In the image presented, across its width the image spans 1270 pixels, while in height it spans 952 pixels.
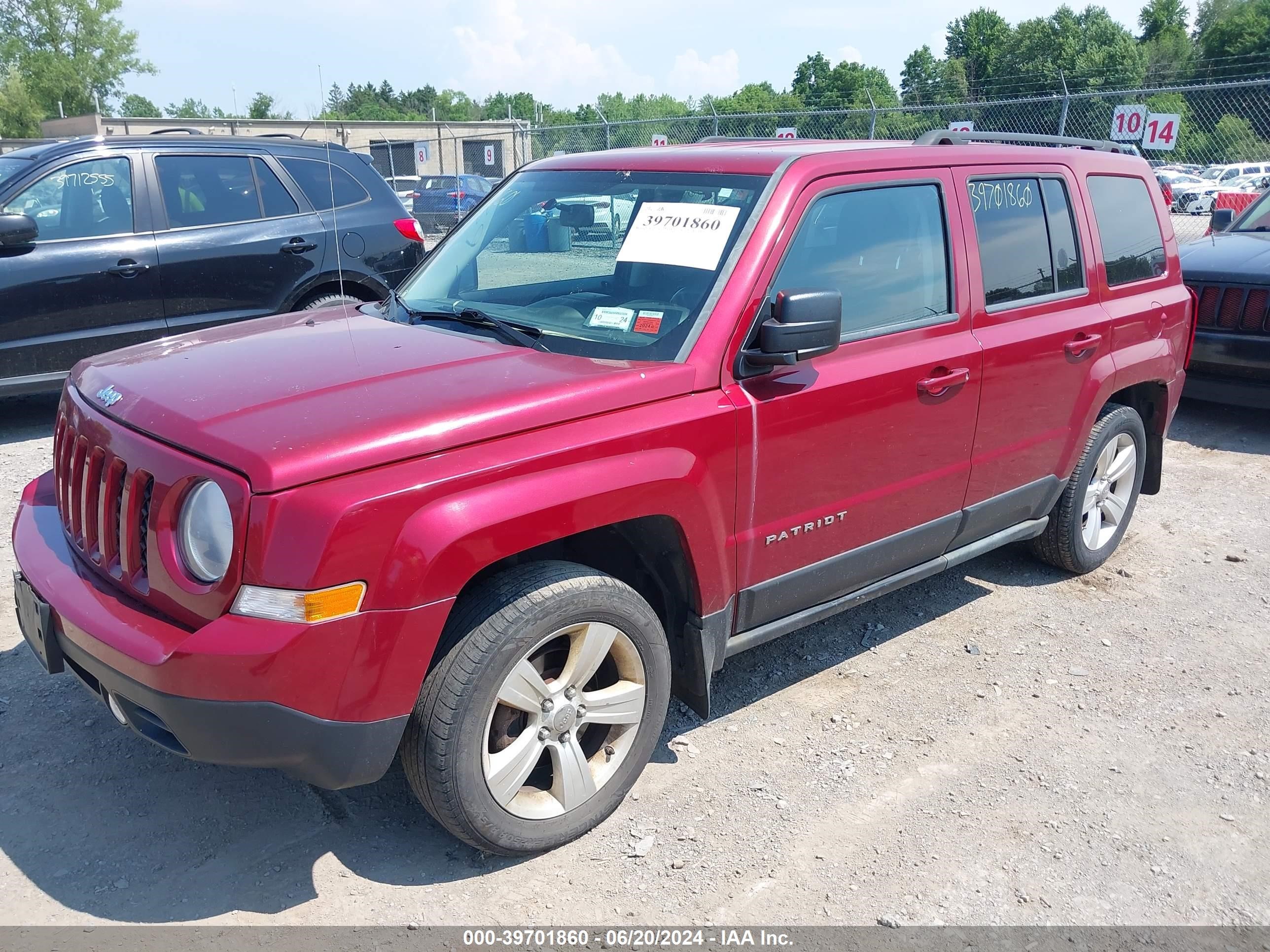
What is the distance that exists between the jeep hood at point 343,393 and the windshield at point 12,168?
4285mm

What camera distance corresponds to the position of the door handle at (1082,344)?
4.27 meters

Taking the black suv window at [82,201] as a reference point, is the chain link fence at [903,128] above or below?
above

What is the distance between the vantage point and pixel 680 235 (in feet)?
11.1

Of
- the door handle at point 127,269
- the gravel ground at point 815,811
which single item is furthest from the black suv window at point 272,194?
the gravel ground at point 815,811

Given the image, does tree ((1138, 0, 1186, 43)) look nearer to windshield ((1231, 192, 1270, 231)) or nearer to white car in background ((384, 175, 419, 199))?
white car in background ((384, 175, 419, 199))

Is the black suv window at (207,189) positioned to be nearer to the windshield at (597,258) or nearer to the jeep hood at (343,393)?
the windshield at (597,258)

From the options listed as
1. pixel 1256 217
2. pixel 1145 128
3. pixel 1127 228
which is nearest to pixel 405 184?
pixel 1145 128

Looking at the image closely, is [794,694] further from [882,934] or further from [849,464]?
[882,934]

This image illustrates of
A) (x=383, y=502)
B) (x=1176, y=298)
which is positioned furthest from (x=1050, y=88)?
(x=383, y=502)

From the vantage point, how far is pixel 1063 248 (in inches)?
173

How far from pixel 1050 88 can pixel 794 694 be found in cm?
6314

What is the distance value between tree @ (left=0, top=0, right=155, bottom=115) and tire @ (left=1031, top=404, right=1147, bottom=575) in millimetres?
74357

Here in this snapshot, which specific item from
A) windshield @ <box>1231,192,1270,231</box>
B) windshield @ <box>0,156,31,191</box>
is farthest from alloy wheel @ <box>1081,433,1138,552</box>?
windshield @ <box>0,156,31,191</box>

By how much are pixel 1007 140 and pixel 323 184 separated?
5.05 meters
